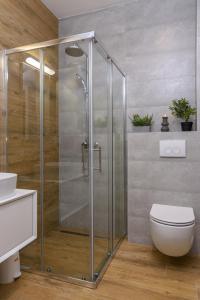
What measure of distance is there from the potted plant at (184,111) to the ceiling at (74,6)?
1.51 m

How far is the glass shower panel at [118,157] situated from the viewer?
7.90ft

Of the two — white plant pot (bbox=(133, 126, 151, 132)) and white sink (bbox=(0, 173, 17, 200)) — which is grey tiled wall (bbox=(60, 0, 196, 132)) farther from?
white sink (bbox=(0, 173, 17, 200))

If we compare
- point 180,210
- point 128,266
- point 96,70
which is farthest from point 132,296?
point 96,70

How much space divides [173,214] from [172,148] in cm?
67

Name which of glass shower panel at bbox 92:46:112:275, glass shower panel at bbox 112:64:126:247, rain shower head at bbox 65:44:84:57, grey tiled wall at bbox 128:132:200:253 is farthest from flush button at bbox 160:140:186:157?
rain shower head at bbox 65:44:84:57

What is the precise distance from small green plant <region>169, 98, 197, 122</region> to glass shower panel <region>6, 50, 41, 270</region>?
4.75ft

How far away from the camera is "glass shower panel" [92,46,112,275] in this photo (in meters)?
1.89

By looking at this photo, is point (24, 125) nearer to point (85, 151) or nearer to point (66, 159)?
point (66, 159)

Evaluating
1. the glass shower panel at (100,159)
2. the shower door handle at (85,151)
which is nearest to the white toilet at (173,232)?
the glass shower panel at (100,159)

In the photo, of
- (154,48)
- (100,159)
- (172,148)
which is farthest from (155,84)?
(100,159)

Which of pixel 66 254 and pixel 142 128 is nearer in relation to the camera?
pixel 66 254

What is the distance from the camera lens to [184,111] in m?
2.34

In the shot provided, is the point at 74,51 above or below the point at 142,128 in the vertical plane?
above

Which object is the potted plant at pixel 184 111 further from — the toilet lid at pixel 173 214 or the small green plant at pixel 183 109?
A: the toilet lid at pixel 173 214
